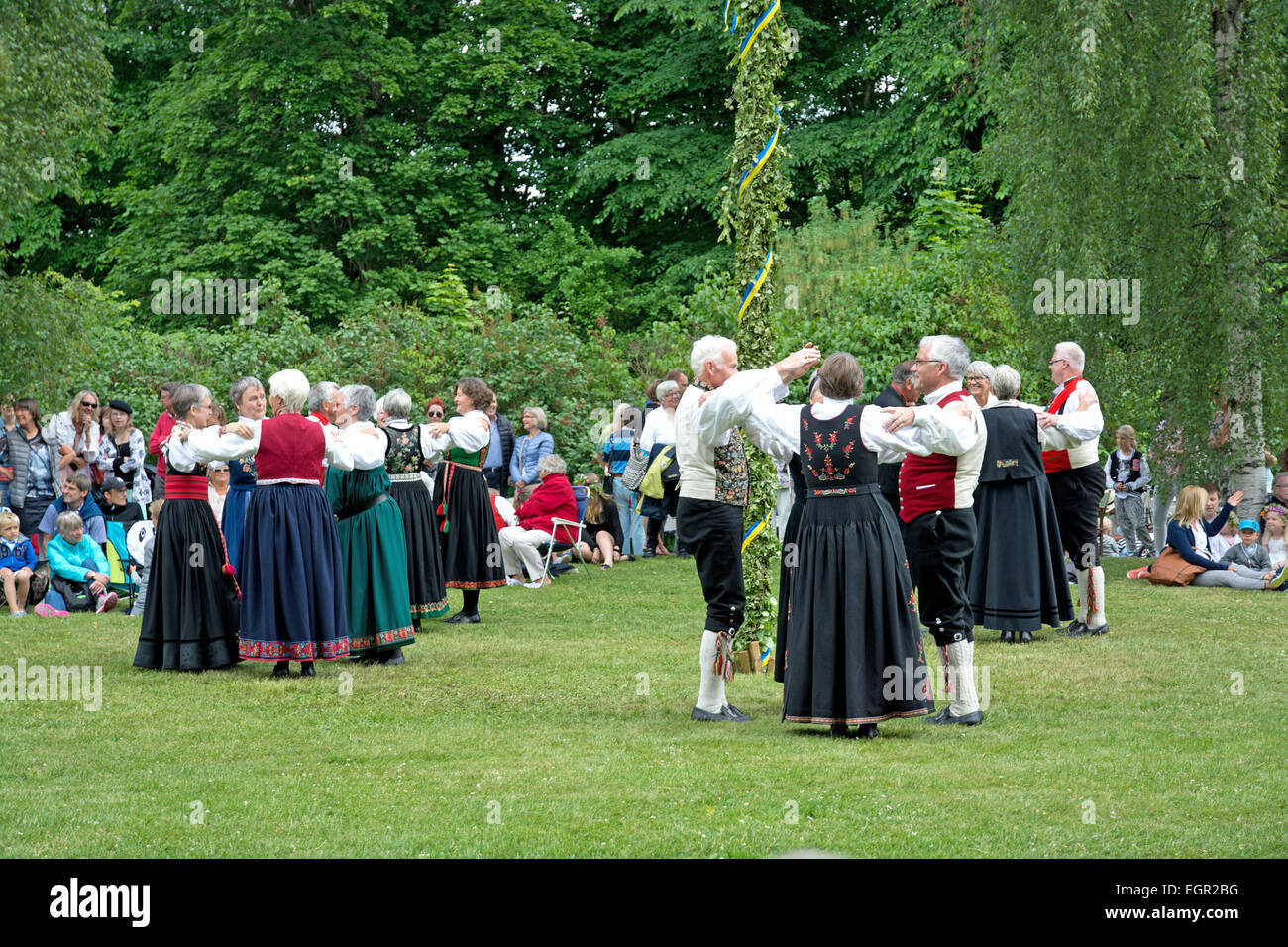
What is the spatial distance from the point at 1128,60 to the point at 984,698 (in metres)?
8.96

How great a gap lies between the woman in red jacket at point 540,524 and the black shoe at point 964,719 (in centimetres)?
764

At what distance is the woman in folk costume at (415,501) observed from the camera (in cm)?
1162

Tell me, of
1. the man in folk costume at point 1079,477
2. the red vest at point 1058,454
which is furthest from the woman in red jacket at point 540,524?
the man in folk costume at point 1079,477

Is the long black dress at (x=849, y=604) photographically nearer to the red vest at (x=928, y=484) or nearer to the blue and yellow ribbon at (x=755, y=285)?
the red vest at (x=928, y=484)

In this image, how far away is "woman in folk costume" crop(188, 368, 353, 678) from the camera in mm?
9672

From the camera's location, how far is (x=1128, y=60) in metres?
14.8

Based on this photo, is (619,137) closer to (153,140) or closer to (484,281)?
(484,281)

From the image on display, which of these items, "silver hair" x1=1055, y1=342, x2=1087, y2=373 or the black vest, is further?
"silver hair" x1=1055, y1=342, x2=1087, y2=373

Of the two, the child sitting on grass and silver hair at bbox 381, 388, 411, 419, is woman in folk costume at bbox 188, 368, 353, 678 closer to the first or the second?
silver hair at bbox 381, 388, 411, 419

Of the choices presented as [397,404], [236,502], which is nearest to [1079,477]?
[397,404]

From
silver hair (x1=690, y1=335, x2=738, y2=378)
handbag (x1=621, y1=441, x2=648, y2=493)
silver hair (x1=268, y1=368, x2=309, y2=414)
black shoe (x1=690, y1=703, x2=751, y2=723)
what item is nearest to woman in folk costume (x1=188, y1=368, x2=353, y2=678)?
silver hair (x1=268, y1=368, x2=309, y2=414)

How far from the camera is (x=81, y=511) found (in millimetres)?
14125
